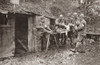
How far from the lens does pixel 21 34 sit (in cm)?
1036

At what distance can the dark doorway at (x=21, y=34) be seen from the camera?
1019cm

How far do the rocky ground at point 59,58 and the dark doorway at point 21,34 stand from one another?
2.01 m

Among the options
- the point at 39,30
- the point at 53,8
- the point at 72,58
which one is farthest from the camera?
the point at 53,8

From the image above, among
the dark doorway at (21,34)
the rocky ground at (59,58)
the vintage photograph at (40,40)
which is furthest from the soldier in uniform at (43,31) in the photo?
the dark doorway at (21,34)

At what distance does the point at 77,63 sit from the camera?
7.16 m

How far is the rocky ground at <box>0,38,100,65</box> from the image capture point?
723 cm

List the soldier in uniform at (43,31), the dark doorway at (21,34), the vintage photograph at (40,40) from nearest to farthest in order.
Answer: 1. the vintage photograph at (40,40)
2. the soldier in uniform at (43,31)
3. the dark doorway at (21,34)

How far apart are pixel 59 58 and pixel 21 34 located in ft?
12.9

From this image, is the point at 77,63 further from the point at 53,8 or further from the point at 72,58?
the point at 53,8

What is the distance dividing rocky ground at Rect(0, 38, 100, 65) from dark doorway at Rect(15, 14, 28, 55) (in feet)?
6.58

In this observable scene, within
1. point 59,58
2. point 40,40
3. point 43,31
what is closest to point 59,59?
point 59,58

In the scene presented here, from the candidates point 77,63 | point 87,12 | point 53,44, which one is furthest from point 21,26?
point 87,12

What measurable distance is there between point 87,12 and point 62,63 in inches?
408

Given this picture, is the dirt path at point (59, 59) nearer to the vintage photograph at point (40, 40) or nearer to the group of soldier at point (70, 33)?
the vintage photograph at point (40, 40)
